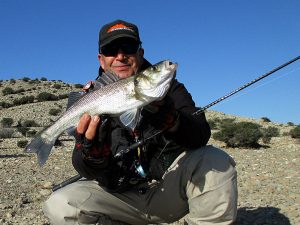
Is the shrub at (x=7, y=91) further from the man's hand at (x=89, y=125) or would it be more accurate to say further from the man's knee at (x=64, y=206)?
the man's hand at (x=89, y=125)

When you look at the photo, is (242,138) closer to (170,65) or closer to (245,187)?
(245,187)

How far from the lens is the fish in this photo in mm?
3688

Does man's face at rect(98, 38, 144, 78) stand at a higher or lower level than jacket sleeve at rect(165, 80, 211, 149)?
higher

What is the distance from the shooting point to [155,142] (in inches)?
178

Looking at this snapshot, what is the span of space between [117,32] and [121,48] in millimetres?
162

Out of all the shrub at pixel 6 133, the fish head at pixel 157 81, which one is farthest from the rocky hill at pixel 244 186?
the shrub at pixel 6 133

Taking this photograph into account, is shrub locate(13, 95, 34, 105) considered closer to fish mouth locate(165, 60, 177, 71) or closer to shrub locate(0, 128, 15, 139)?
shrub locate(0, 128, 15, 139)

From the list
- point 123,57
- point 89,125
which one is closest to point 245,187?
point 123,57

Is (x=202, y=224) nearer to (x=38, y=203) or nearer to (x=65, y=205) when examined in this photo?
(x=65, y=205)

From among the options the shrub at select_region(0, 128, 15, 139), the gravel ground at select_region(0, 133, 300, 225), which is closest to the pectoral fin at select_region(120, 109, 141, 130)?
the gravel ground at select_region(0, 133, 300, 225)

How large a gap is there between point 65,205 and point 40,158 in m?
0.50

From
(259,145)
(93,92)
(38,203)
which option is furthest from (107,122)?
(259,145)

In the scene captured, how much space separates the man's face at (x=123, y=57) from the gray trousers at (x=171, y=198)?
967 mm

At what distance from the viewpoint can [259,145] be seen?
1636cm
